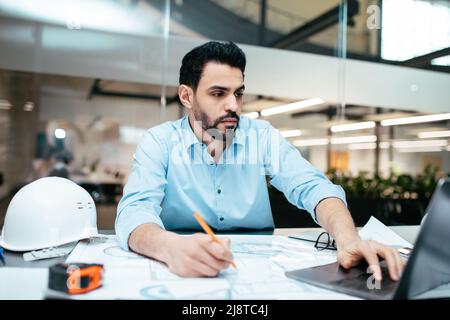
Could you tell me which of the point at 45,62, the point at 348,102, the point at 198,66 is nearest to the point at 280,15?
the point at 348,102

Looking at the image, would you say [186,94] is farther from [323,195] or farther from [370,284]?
[370,284]

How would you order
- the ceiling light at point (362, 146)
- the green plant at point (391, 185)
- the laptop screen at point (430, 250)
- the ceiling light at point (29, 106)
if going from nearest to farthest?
the laptop screen at point (430, 250)
the ceiling light at point (29, 106)
the green plant at point (391, 185)
the ceiling light at point (362, 146)

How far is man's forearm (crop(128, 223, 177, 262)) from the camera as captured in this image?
73 cm

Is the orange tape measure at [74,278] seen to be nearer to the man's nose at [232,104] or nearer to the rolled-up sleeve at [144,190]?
the rolled-up sleeve at [144,190]

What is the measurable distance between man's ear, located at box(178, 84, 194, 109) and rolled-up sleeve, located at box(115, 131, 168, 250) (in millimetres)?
166

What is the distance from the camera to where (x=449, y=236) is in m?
0.61

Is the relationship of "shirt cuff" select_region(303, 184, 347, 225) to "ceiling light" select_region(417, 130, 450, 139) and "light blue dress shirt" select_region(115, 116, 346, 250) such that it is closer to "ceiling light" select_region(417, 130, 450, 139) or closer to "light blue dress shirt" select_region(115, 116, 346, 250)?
"light blue dress shirt" select_region(115, 116, 346, 250)

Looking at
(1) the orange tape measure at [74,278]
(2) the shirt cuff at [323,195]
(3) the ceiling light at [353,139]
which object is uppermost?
(3) the ceiling light at [353,139]

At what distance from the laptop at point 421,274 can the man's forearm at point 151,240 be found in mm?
249

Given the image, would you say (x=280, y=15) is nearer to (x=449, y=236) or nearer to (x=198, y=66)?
(x=198, y=66)

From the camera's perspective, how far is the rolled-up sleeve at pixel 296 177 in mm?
1087

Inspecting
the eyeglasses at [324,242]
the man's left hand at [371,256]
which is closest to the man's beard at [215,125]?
the eyeglasses at [324,242]

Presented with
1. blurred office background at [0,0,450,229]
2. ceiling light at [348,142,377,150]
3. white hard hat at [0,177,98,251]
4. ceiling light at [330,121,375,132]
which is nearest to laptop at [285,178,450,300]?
white hard hat at [0,177,98,251]

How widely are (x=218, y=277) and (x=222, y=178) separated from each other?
2.05 ft
